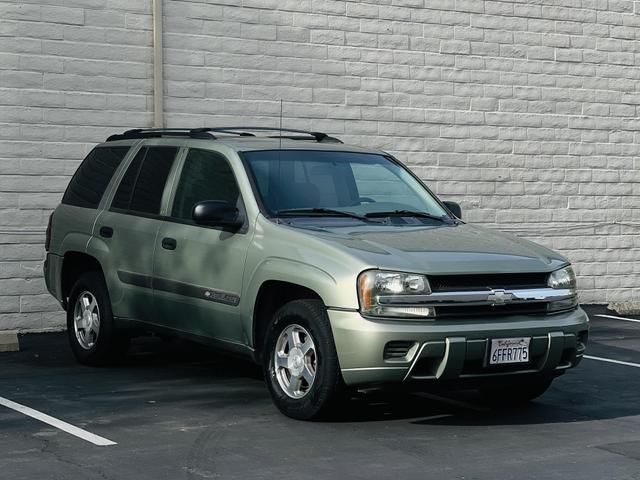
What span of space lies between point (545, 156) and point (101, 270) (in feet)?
23.6

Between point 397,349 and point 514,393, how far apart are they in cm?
157

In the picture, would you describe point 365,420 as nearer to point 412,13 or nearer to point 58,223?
point 58,223

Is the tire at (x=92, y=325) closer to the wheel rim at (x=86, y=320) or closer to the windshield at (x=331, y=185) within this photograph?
the wheel rim at (x=86, y=320)

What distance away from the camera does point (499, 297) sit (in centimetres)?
797

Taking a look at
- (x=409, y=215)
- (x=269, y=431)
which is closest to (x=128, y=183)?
(x=409, y=215)

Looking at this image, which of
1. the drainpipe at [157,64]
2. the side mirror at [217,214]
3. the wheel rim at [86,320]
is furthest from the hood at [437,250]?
the drainpipe at [157,64]

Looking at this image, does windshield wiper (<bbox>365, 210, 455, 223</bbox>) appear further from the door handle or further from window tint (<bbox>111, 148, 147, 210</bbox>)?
window tint (<bbox>111, 148, 147, 210</bbox>)

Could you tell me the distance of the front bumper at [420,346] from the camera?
7.67 metres

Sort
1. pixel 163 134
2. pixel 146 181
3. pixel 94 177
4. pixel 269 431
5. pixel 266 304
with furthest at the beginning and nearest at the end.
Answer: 1. pixel 94 177
2. pixel 163 134
3. pixel 146 181
4. pixel 266 304
5. pixel 269 431

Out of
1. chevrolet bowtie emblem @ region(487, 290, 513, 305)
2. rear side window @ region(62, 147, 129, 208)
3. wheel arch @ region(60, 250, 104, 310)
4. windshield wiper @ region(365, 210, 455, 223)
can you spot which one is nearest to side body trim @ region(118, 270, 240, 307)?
wheel arch @ region(60, 250, 104, 310)

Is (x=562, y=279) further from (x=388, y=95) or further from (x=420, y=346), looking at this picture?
(x=388, y=95)

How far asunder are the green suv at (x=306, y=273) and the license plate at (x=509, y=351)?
12 millimetres

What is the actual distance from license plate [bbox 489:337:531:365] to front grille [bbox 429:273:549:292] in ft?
→ 1.11

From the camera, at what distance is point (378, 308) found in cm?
774
